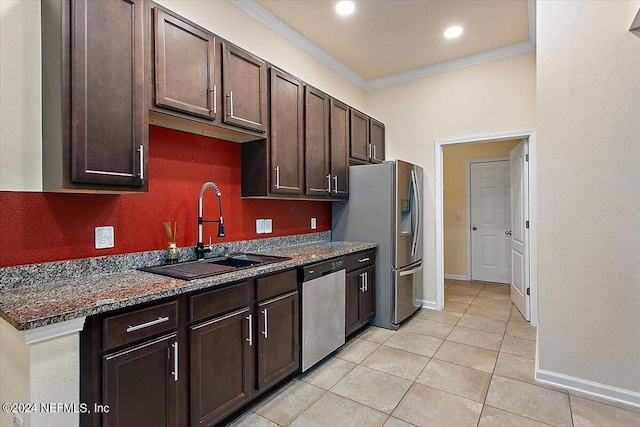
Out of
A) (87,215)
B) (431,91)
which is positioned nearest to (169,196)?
(87,215)

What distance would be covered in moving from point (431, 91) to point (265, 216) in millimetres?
2770

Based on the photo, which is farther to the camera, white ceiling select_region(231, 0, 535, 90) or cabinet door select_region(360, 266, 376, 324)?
cabinet door select_region(360, 266, 376, 324)

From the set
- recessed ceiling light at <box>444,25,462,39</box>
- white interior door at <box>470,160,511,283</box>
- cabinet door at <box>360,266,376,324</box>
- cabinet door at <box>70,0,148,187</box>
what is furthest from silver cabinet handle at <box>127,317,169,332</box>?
white interior door at <box>470,160,511,283</box>

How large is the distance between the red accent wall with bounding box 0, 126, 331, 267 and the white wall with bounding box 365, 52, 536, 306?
79.6 inches

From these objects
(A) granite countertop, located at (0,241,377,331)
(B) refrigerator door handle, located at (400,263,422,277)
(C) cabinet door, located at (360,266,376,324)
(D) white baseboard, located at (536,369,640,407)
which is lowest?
(D) white baseboard, located at (536,369,640,407)

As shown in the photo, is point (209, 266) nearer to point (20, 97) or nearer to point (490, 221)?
point (20, 97)

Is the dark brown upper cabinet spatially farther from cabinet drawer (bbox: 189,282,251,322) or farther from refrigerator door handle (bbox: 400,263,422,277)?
refrigerator door handle (bbox: 400,263,422,277)

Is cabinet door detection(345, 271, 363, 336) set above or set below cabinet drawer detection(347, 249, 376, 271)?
below

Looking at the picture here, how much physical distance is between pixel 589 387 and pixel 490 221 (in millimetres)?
3624

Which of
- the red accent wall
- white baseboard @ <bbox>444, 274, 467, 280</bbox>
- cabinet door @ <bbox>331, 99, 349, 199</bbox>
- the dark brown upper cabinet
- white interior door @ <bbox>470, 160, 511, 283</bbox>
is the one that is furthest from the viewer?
white baseboard @ <bbox>444, 274, 467, 280</bbox>

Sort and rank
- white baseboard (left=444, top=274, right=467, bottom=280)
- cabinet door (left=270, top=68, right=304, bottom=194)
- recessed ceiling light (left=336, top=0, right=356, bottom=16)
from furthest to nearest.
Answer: white baseboard (left=444, top=274, right=467, bottom=280) → recessed ceiling light (left=336, top=0, right=356, bottom=16) → cabinet door (left=270, top=68, right=304, bottom=194)

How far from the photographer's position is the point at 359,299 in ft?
10.7

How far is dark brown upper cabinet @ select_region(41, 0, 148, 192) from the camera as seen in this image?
4.99ft

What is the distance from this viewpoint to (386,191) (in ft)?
11.4
